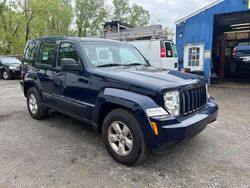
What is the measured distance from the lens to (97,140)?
4.16 metres

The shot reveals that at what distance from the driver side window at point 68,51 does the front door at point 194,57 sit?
9452 millimetres

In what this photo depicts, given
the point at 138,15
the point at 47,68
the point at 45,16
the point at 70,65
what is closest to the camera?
the point at 70,65

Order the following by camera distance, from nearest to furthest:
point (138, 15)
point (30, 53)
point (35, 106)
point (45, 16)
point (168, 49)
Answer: point (35, 106) < point (30, 53) < point (168, 49) < point (45, 16) < point (138, 15)

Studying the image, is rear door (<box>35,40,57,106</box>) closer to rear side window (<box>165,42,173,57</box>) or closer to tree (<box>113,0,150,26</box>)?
rear side window (<box>165,42,173,57</box>)

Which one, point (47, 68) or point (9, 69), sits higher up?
point (47, 68)

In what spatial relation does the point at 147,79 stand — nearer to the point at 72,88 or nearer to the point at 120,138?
the point at 120,138

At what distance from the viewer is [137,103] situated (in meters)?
2.86

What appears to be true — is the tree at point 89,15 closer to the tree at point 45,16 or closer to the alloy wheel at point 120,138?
the tree at point 45,16

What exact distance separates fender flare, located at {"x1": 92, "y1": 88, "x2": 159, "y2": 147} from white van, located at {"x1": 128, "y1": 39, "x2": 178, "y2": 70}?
7.57m

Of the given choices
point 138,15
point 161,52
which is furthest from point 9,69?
point 138,15

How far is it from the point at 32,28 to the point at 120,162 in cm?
2671

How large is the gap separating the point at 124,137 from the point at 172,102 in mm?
865

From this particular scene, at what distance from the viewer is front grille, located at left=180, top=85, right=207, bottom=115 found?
3.07 meters

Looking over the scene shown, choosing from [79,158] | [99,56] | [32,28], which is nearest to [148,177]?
[79,158]
